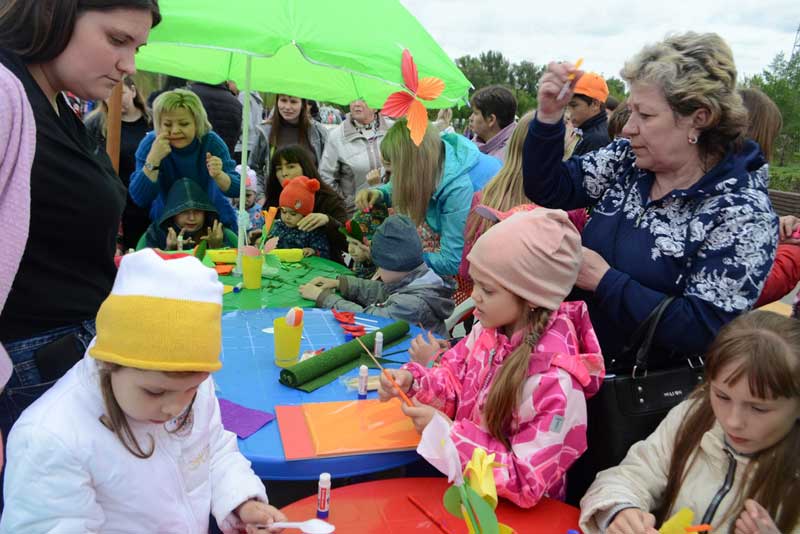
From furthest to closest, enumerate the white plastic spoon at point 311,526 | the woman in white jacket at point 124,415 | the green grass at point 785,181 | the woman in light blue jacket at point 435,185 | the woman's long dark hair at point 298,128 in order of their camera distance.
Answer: the green grass at point 785,181
the woman's long dark hair at point 298,128
the woman in light blue jacket at point 435,185
the white plastic spoon at point 311,526
the woman in white jacket at point 124,415

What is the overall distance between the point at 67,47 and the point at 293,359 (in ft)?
4.01

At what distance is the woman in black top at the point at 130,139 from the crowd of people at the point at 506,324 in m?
2.59

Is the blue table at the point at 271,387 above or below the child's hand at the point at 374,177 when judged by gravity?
below

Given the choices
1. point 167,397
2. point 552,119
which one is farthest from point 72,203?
point 552,119

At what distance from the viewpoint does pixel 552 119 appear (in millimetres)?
2010

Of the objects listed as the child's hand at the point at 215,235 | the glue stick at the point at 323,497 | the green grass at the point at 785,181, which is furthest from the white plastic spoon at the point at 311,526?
the green grass at the point at 785,181

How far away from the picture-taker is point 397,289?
3.05 meters

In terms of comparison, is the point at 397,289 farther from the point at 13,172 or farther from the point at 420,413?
the point at 13,172

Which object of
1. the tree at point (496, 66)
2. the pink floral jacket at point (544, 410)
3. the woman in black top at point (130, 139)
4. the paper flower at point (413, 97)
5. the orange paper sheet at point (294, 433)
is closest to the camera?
the pink floral jacket at point (544, 410)

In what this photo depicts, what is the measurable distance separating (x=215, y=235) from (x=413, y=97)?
1956 millimetres

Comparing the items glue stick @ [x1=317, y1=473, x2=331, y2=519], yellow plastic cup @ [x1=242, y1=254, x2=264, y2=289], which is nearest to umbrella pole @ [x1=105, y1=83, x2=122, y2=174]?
yellow plastic cup @ [x1=242, y1=254, x2=264, y2=289]

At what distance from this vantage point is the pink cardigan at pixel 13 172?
1224 millimetres

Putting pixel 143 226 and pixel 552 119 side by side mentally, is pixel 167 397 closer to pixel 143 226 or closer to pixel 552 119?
pixel 552 119

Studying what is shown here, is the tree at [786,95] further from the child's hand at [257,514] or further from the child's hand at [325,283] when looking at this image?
the child's hand at [257,514]
